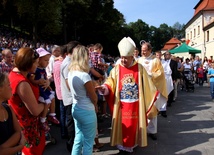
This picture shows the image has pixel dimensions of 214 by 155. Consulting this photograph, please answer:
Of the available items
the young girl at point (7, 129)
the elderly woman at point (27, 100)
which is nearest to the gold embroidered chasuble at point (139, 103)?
the elderly woman at point (27, 100)

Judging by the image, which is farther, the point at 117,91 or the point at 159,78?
the point at 159,78

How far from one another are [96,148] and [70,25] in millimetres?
40819

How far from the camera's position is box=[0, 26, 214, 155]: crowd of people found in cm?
269

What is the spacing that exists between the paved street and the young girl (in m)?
2.71

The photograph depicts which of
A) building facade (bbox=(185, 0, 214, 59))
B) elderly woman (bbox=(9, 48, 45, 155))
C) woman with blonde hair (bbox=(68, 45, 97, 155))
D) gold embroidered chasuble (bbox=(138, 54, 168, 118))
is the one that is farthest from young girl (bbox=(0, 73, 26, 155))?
building facade (bbox=(185, 0, 214, 59))

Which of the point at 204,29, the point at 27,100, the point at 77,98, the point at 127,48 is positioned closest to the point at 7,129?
the point at 27,100

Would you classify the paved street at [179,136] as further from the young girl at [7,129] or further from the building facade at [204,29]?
the building facade at [204,29]

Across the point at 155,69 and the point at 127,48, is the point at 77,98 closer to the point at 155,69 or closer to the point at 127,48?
the point at 127,48

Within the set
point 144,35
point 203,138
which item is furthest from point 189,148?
point 144,35

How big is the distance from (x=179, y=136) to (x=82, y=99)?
3.29 metres

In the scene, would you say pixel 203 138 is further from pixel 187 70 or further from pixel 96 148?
pixel 187 70

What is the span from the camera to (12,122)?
7.73 ft

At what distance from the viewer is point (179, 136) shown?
6.00 metres

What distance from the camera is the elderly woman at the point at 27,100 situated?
269 centimetres
